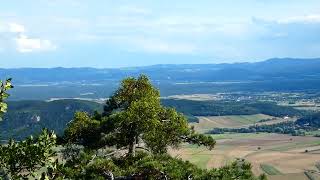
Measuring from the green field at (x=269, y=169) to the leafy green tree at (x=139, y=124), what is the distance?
11450 cm

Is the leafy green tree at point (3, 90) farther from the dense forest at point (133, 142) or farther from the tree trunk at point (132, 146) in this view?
the tree trunk at point (132, 146)

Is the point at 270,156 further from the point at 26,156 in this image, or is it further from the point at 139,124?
the point at 26,156

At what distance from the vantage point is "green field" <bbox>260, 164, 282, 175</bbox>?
141375mm

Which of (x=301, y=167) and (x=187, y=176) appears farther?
(x=301, y=167)

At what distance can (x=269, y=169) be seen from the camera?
14788cm

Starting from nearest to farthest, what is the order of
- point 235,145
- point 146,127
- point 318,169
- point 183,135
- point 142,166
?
point 142,166 → point 146,127 → point 183,135 → point 318,169 → point 235,145

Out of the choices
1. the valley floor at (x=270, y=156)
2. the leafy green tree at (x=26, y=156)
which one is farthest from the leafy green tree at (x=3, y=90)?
the valley floor at (x=270, y=156)

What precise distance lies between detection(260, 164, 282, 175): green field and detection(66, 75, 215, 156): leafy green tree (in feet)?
376

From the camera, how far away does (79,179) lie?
25828mm

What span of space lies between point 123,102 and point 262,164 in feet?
427

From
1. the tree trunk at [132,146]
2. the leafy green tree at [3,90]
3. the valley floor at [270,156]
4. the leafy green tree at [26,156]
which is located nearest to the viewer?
the leafy green tree at [3,90]

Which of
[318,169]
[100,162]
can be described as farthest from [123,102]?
[318,169]

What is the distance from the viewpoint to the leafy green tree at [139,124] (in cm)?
2766

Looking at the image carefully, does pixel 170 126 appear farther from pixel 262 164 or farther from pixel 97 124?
pixel 262 164
